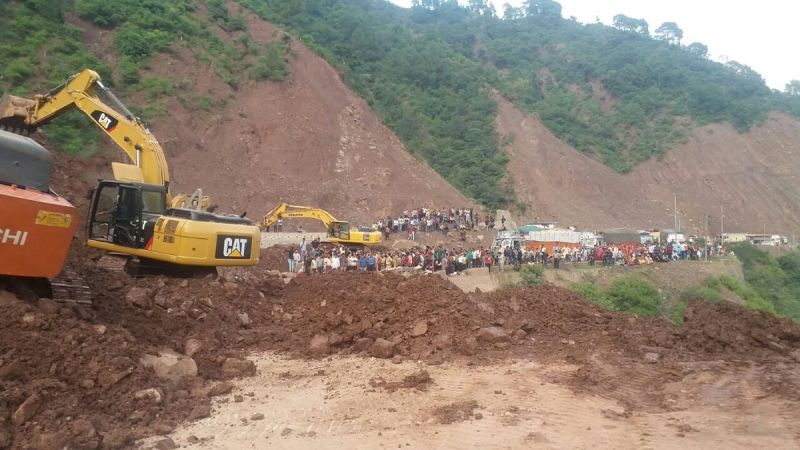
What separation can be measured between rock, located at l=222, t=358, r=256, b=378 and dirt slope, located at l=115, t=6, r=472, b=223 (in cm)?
2126

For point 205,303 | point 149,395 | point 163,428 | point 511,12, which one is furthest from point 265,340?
point 511,12

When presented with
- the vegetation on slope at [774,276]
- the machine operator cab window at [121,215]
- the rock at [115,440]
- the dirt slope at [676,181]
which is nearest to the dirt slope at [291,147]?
the dirt slope at [676,181]

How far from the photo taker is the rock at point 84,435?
197 inches

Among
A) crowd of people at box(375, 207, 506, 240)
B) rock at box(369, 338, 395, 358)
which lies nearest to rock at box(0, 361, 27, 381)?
rock at box(369, 338, 395, 358)

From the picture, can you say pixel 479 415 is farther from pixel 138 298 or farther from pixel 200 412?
pixel 138 298

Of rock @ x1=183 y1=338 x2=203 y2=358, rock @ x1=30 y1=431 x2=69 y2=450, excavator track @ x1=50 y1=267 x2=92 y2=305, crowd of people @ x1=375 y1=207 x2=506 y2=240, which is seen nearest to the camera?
rock @ x1=30 y1=431 x2=69 y2=450

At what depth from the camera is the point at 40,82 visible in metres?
25.4

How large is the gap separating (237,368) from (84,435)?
99.3 inches

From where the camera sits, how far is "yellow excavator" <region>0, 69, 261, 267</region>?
10117 mm

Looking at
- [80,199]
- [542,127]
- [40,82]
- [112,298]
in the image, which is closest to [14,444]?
[112,298]

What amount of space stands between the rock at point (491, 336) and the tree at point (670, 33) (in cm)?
9454

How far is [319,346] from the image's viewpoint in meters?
8.51

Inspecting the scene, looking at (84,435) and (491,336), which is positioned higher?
(491,336)

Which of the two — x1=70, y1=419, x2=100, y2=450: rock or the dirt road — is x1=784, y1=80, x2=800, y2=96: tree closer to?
the dirt road
